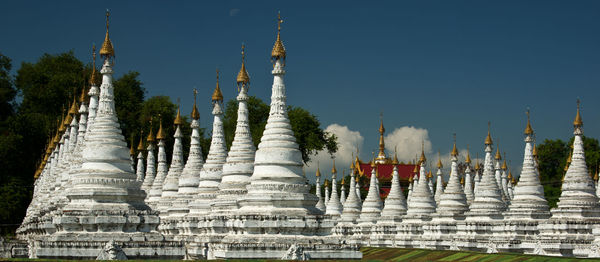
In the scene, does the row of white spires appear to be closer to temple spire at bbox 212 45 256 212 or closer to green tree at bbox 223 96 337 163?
temple spire at bbox 212 45 256 212

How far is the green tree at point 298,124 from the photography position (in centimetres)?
9538

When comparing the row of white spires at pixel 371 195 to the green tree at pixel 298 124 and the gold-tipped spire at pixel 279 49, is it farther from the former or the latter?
the green tree at pixel 298 124

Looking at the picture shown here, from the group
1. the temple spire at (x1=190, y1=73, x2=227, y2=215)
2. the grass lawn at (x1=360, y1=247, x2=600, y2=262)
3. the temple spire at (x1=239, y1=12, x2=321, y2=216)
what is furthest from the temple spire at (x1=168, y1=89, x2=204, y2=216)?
the temple spire at (x1=239, y1=12, x2=321, y2=216)

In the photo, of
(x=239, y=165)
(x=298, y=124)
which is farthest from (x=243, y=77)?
(x=298, y=124)

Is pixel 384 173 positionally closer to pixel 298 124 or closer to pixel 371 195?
pixel 298 124

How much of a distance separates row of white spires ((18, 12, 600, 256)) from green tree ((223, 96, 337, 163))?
1159 inches

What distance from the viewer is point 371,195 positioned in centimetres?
6650

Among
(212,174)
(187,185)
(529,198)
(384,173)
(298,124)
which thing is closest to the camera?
(212,174)

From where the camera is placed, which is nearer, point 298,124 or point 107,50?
point 107,50

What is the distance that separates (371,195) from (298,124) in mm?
31496

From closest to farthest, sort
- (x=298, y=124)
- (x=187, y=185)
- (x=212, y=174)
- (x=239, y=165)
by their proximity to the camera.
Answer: (x=239, y=165) → (x=212, y=174) → (x=187, y=185) → (x=298, y=124)

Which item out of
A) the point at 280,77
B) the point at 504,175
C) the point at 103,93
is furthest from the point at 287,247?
the point at 504,175

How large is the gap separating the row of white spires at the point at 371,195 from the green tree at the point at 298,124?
A: 29.4 meters

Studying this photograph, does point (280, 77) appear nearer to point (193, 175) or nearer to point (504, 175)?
point (193, 175)
